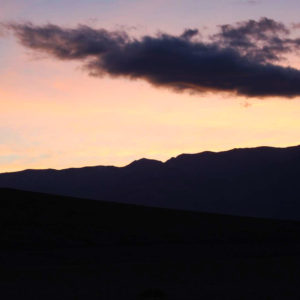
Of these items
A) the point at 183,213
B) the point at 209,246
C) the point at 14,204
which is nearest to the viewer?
the point at 209,246

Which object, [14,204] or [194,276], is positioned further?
[14,204]

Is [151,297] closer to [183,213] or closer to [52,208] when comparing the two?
[52,208]

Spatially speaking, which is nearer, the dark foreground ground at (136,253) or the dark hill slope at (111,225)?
the dark foreground ground at (136,253)

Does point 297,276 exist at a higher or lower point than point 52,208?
lower

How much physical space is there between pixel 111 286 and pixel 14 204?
22043 mm

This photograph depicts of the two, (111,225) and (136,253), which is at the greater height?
(111,225)

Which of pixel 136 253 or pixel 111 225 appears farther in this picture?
pixel 111 225

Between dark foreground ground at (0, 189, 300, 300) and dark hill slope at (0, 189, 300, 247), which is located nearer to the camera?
dark foreground ground at (0, 189, 300, 300)

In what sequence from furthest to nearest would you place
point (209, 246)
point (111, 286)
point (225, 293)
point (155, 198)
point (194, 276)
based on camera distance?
point (155, 198), point (209, 246), point (194, 276), point (111, 286), point (225, 293)

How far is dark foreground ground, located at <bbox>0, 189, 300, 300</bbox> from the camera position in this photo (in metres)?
17.2

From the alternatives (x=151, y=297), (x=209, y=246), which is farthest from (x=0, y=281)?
(x=209, y=246)

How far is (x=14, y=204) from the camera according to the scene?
3847 centimetres

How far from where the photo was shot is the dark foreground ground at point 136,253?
56.5 ft

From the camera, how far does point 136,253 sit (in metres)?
27.8
